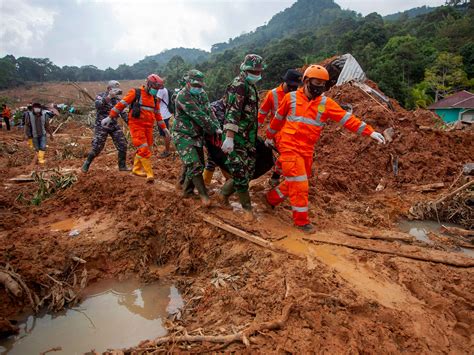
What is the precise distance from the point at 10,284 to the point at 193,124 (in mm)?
2674

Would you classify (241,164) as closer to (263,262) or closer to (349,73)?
(263,262)

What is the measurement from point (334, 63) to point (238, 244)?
9.49m

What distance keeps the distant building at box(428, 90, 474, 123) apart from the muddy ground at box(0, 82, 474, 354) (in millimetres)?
26899

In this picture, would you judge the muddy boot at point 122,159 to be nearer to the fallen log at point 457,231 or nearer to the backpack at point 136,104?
the backpack at point 136,104

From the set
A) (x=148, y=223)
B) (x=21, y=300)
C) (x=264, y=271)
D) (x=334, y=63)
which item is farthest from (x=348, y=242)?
(x=334, y=63)

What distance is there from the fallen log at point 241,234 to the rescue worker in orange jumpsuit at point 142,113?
1976 millimetres

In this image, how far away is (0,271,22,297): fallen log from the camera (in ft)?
10.5

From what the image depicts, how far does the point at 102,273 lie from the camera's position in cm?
387

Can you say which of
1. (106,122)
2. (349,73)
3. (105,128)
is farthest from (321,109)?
(349,73)

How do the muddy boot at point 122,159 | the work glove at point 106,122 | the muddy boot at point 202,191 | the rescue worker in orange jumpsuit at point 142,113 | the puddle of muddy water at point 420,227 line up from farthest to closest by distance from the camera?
the muddy boot at point 122,159 < the work glove at point 106,122 < the rescue worker in orange jumpsuit at point 142,113 < the puddle of muddy water at point 420,227 < the muddy boot at point 202,191

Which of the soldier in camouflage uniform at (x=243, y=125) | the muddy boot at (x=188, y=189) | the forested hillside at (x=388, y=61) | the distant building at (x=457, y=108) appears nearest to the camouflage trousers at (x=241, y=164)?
the soldier in camouflage uniform at (x=243, y=125)

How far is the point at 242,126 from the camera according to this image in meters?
3.89

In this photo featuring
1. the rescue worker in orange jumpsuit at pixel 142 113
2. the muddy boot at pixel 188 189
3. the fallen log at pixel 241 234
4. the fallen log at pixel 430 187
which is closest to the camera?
the fallen log at pixel 241 234

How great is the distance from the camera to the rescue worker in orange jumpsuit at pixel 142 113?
5.29 metres
